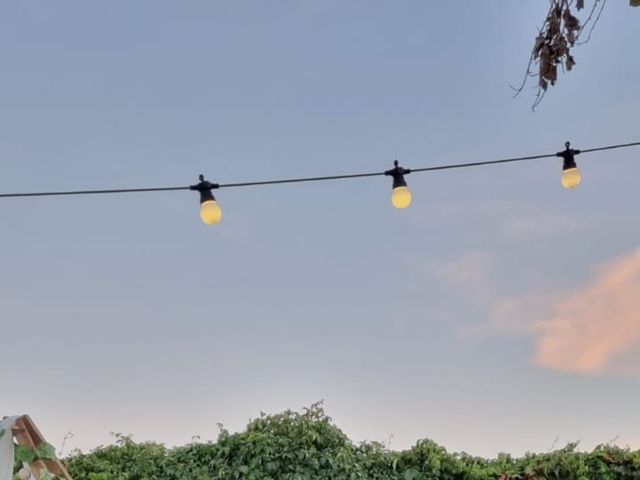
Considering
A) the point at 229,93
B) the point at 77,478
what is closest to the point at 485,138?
the point at 229,93

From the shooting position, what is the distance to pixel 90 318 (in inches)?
170

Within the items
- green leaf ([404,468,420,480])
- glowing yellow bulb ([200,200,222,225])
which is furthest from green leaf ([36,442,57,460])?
green leaf ([404,468,420,480])

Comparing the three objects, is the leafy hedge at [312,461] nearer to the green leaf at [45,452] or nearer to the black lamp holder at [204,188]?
the black lamp holder at [204,188]

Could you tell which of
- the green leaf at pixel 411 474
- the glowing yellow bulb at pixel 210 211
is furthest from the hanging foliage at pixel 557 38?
the green leaf at pixel 411 474

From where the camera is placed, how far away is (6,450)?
180 cm

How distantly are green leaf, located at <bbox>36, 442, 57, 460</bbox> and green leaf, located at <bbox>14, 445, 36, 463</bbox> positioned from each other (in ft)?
0.05

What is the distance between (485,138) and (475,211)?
533mm

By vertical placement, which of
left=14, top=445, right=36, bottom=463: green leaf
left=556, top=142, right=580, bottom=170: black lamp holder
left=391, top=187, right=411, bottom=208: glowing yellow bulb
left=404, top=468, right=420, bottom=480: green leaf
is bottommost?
left=14, top=445, right=36, bottom=463: green leaf

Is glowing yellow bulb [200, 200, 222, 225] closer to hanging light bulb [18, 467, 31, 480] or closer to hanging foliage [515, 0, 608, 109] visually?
hanging light bulb [18, 467, 31, 480]

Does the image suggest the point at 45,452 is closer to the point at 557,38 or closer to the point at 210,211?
the point at 210,211

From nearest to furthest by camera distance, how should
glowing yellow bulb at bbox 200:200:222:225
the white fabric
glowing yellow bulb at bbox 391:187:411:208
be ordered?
the white fabric → glowing yellow bulb at bbox 200:200:222:225 → glowing yellow bulb at bbox 391:187:411:208

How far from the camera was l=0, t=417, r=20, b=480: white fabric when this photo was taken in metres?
1.78

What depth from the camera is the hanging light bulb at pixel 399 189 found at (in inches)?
116

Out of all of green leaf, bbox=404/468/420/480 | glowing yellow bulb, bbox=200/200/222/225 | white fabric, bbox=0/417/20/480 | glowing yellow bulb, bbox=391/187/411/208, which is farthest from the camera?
green leaf, bbox=404/468/420/480
